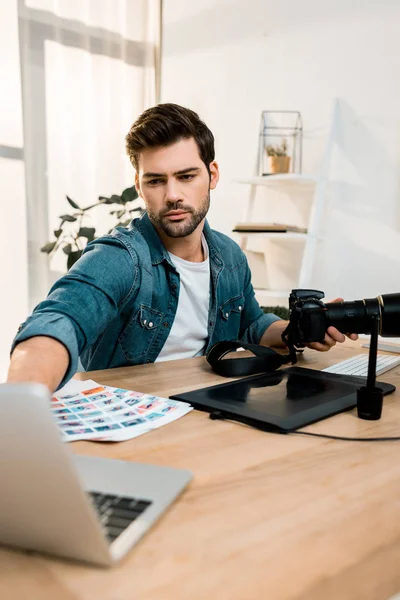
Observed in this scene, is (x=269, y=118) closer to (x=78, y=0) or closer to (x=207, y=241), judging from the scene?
(x=78, y=0)

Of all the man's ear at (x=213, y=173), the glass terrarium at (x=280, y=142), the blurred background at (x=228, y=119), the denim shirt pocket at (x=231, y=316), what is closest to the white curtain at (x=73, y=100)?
the blurred background at (x=228, y=119)

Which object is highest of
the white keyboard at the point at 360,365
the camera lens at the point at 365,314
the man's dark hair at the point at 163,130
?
the man's dark hair at the point at 163,130

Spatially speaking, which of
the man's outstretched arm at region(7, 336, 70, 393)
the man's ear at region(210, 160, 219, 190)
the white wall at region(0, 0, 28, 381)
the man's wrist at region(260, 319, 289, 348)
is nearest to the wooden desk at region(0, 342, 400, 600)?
the man's outstretched arm at region(7, 336, 70, 393)

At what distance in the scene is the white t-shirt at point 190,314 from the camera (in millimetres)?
1499

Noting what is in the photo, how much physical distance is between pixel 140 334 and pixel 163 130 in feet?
1.71

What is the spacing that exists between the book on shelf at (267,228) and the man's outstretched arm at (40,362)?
1868mm

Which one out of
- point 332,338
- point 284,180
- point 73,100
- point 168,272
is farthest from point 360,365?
point 73,100

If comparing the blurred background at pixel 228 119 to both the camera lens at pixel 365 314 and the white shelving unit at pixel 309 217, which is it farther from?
the camera lens at pixel 365 314

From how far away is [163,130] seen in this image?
149cm

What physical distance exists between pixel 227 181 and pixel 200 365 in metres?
2.13

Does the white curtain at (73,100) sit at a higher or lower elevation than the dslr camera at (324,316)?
higher

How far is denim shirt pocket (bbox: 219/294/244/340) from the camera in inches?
64.1

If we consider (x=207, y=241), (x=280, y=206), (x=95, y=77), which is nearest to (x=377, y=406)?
(x=207, y=241)

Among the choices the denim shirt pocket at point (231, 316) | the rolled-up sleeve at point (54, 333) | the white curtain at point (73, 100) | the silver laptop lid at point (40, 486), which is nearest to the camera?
the silver laptop lid at point (40, 486)
